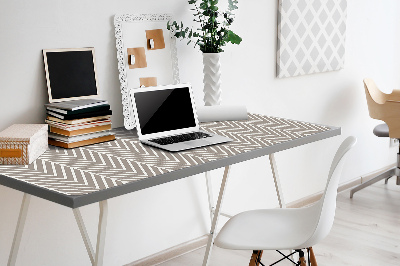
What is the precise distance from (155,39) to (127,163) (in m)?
0.90

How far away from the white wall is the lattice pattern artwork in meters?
0.06

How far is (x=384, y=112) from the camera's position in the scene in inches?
153

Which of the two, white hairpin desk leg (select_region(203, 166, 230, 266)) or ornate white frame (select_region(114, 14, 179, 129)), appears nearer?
white hairpin desk leg (select_region(203, 166, 230, 266))

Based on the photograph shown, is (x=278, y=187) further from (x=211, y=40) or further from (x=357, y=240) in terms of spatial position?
(x=357, y=240)

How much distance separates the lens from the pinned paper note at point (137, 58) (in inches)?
106

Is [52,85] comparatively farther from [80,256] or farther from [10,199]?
[80,256]

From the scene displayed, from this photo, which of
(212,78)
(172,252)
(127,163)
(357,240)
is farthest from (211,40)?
(357,240)

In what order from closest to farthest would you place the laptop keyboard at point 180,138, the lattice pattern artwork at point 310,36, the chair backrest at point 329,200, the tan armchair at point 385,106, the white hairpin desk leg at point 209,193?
the chair backrest at point 329,200, the laptop keyboard at point 180,138, the white hairpin desk leg at point 209,193, the lattice pattern artwork at point 310,36, the tan armchair at point 385,106

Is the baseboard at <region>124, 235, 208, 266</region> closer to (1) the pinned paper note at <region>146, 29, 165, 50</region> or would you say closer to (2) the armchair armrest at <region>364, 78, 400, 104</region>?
(1) the pinned paper note at <region>146, 29, 165, 50</region>

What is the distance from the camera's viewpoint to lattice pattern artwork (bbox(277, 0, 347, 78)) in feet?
11.6

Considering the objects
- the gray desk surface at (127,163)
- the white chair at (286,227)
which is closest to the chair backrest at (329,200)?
the white chair at (286,227)

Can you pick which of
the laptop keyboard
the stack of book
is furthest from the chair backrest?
the stack of book

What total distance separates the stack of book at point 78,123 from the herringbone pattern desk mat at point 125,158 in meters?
0.04

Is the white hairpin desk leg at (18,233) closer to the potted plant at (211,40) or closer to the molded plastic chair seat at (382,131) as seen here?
the potted plant at (211,40)
